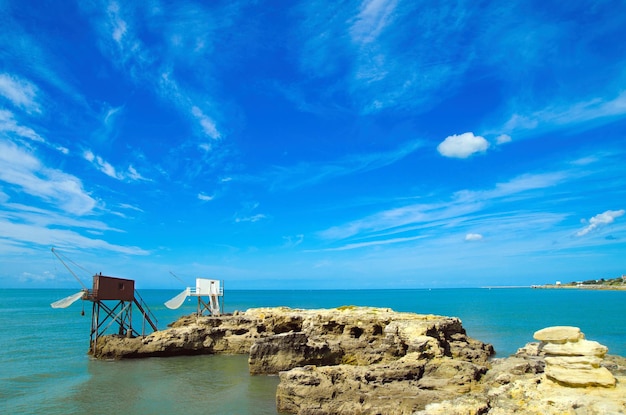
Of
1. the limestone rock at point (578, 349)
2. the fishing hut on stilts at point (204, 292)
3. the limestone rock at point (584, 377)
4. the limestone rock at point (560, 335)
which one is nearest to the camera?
the limestone rock at point (584, 377)

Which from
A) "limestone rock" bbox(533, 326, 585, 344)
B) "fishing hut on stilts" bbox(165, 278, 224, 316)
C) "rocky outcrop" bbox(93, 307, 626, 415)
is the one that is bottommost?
"rocky outcrop" bbox(93, 307, 626, 415)

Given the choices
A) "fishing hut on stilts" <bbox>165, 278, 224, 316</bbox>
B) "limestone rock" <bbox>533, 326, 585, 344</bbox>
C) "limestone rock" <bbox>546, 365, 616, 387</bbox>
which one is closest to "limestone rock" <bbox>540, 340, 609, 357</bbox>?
"limestone rock" <bbox>533, 326, 585, 344</bbox>

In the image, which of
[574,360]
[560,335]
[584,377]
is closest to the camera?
[584,377]

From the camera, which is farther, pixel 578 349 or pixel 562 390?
pixel 578 349

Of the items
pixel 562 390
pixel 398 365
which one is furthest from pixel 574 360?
pixel 398 365

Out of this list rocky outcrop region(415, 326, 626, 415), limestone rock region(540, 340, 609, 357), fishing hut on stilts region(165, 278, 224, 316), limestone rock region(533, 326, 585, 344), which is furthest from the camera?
fishing hut on stilts region(165, 278, 224, 316)

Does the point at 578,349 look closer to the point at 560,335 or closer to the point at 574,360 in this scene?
the point at 574,360

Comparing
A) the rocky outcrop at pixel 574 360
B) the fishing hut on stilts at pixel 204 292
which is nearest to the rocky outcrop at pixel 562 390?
the rocky outcrop at pixel 574 360

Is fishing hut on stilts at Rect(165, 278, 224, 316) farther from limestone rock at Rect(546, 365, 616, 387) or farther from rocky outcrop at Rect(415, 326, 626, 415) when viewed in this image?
limestone rock at Rect(546, 365, 616, 387)

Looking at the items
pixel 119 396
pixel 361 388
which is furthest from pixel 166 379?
pixel 361 388

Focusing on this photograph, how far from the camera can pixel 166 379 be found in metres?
24.3

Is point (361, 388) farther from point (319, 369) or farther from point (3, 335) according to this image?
point (3, 335)

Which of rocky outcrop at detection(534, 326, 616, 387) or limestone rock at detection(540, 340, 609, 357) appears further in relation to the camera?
limestone rock at detection(540, 340, 609, 357)

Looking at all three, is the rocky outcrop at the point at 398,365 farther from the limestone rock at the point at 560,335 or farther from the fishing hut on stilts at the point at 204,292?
the fishing hut on stilts at the point at 204,292
